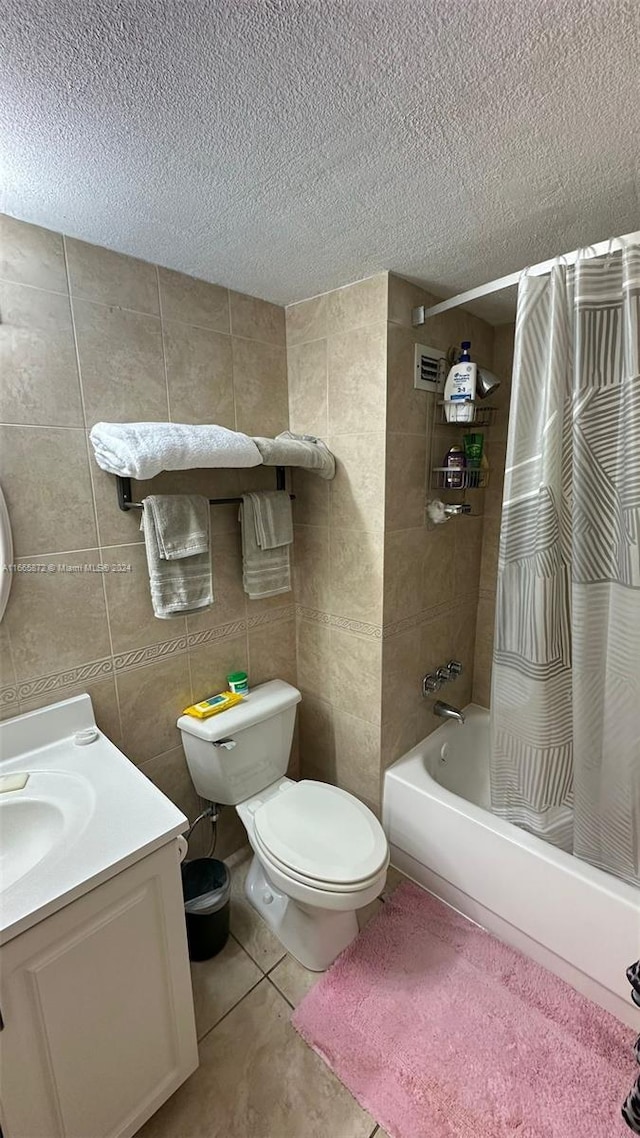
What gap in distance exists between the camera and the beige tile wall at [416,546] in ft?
4.83

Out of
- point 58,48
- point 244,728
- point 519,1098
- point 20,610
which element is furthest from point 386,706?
point 58,48

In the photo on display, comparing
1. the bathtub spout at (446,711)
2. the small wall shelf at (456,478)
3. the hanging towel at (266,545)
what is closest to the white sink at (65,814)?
the hanging towel at (266,545)

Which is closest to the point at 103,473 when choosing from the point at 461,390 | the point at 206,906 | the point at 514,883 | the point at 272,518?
the point at 272,518

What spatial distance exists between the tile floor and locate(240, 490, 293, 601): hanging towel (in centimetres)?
117

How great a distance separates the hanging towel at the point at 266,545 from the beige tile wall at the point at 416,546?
37 centimetres

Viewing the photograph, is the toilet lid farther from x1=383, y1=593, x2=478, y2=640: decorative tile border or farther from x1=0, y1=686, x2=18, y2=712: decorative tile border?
x1=0, y1=686, x2=18, y2=712: decorative tile border

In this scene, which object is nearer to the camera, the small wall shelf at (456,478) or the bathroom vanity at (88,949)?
the bathroom vanity at (88,949)

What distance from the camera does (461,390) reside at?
1507 mm

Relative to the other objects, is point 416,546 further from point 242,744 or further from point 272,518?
point 242,744

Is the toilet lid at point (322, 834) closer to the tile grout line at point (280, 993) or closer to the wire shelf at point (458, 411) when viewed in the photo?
the tile grout line at point (280, 993)

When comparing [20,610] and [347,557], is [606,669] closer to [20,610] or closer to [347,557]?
[347,557]

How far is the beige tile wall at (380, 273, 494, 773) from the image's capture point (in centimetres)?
147

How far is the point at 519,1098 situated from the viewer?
1110mm

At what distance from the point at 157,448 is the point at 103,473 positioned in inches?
8.5
